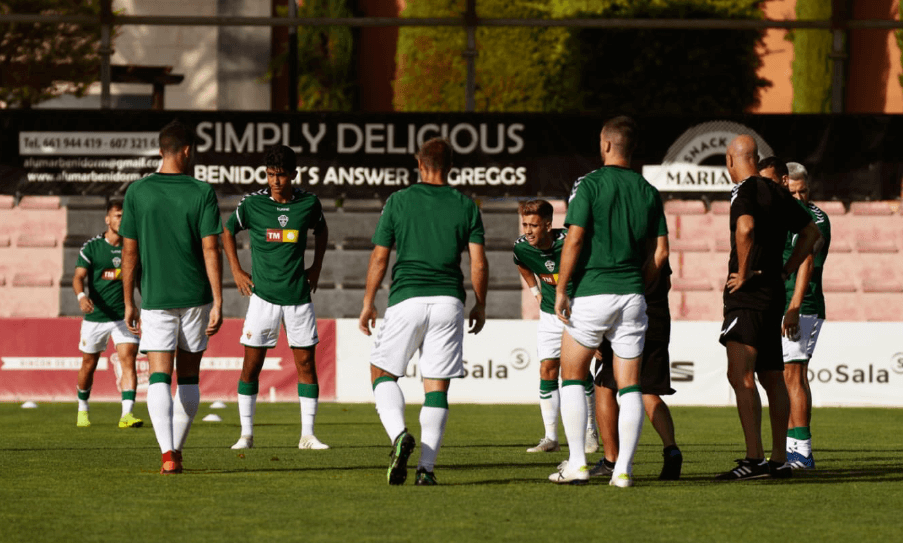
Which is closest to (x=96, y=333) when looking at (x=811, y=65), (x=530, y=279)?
(x=530, y=279)

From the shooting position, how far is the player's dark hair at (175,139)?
8.32m

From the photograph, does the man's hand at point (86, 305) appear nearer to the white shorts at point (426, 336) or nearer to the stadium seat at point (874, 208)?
the white shorts at point (426, 336)

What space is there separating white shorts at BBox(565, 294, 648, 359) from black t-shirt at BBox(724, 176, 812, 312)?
3.02 ft

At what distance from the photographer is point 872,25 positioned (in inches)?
778

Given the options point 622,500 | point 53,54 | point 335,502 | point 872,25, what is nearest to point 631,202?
point 622,500

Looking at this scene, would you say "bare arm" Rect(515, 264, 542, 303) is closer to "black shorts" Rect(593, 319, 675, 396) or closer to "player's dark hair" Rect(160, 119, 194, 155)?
"black shorts" Rect(593, 319, 675, 396)

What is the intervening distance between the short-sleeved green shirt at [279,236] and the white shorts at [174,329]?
2.49 meters

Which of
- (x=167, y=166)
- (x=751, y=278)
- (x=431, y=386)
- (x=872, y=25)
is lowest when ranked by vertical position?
(x=431, y=386)

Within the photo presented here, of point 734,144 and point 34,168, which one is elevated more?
point 34,168

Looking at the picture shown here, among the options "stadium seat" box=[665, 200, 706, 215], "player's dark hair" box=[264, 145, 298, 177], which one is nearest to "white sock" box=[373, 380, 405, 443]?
"player's dark hair" box=[264, 145, 298, 177]

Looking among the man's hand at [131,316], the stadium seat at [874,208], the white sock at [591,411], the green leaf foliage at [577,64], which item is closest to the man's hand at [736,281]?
the white sock at [591,411]

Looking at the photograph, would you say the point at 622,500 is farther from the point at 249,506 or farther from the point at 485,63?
the point at 485,63

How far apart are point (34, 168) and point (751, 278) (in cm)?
1362

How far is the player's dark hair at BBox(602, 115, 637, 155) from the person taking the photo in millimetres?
7836
